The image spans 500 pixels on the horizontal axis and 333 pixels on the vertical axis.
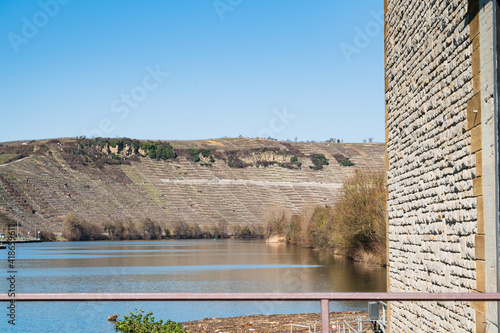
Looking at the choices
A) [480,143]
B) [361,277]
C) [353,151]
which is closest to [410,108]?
[480,143]

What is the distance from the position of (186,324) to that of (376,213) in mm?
22558

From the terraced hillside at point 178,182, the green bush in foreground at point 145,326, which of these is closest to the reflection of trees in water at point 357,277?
the green bush in foreground at point 145,326

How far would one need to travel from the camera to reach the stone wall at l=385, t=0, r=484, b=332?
26.4 feet

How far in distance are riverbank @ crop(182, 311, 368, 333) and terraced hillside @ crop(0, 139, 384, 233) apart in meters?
93.6

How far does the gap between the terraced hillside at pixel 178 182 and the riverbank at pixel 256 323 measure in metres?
93.6

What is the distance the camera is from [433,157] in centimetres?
964

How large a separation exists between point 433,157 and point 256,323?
932 centimetres

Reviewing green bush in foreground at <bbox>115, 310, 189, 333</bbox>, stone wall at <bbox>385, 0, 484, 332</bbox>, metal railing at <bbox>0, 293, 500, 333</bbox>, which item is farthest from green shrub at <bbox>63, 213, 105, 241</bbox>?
metal railing at <bbox>0, 293, 500, 333</bbox>

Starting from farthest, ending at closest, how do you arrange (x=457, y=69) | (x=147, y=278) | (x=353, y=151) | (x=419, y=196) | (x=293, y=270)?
1. (x=353, y=151)
2. (x=293, y=270)
3. (x=147, y=278)
4. (x=419, y=196)
5. (x=457, y=69)

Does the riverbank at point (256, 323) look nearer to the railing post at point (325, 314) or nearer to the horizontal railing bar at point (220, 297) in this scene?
the railing post at point (325, 314)

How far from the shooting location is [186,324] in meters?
16.6

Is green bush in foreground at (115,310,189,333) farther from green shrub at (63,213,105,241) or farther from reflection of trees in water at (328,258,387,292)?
green shrub at (63,213,105,241)

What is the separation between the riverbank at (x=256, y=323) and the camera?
51.7ft

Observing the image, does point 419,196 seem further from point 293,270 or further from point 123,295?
point 293,270
